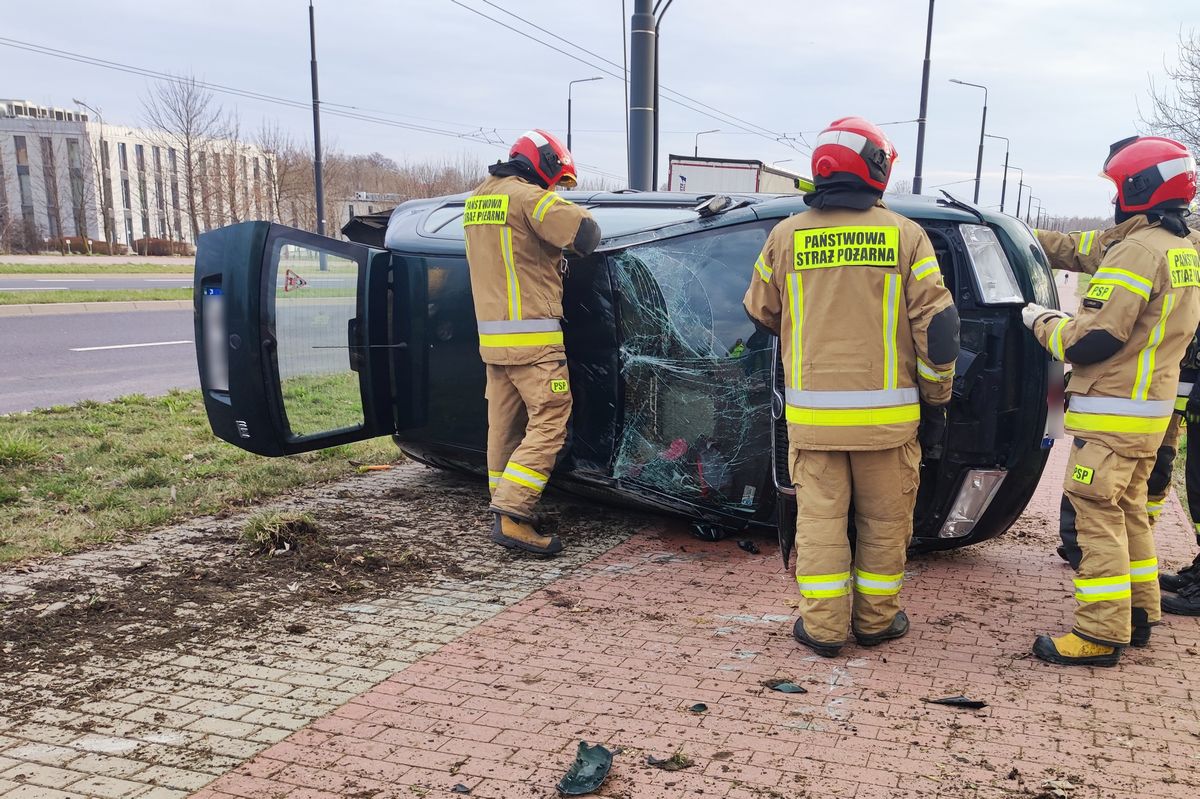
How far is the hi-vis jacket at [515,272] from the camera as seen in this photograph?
175 inches

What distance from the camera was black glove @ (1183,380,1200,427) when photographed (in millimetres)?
3975

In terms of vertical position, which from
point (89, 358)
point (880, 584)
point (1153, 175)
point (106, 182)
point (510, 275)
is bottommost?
point (89, 358)

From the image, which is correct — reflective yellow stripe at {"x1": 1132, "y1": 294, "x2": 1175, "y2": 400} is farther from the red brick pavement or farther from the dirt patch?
the dirt patch

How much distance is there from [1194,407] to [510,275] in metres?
3.08

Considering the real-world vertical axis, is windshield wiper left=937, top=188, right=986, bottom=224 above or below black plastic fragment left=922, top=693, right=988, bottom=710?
above

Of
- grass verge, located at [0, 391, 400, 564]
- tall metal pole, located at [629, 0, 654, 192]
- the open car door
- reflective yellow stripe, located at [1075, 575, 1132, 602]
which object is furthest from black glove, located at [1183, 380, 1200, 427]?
tall metal pole, located at [629, 0, 654, 192]

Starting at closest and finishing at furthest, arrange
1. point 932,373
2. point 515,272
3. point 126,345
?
point 932,373
point 515,272
point 126,345

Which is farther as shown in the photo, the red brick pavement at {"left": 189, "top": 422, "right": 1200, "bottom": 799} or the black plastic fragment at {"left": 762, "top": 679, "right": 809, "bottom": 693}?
the black plastic fragment at {"left": 762, "top": 679, "right": 809, "bottom": 693}

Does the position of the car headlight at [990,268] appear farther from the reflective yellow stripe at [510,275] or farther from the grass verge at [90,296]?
the grass verge at [90,296]

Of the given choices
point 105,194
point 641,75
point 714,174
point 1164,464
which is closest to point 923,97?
point 714,174

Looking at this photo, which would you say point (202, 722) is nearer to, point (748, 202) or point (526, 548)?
point (526, 548)

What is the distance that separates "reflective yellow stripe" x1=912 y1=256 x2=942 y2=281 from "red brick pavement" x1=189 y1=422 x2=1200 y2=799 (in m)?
1.38

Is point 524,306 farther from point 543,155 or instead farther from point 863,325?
point 863,325

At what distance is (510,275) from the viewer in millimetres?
4488
